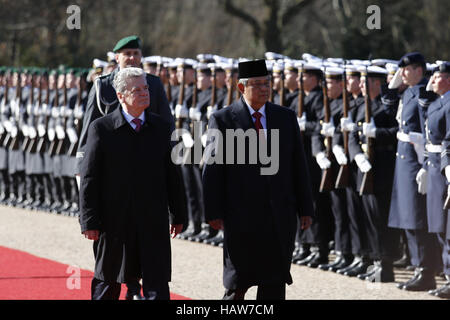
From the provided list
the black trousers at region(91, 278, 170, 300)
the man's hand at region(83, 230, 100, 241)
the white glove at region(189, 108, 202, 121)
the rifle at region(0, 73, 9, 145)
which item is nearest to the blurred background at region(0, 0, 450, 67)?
the rifle at region(0, 73, 9, 145)

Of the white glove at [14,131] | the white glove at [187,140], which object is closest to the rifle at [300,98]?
the white glove at [187,140]

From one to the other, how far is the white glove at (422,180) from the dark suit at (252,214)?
2.78 metres

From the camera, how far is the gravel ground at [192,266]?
341 inches

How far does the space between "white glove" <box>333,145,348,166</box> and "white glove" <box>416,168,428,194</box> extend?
0.90 metres

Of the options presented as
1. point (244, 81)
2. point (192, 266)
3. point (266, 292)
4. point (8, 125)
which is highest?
point (244, 81)

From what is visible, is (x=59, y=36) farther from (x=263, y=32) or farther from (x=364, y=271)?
(x=364, y=271)

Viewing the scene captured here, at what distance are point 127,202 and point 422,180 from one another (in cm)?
362

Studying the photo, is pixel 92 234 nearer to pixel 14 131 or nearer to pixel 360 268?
pixel 360 268

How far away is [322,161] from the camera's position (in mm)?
10000

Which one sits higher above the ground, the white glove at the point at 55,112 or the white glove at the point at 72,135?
the white glove at the point at 55,112

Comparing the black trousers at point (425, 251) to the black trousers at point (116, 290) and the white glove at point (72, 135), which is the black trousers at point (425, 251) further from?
the white glove at point (72, 135)

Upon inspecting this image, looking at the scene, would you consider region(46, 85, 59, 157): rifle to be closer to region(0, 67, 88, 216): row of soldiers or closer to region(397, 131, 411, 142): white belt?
region(0, 67, 88, 216): row of soldiers

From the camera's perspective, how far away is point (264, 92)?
6.40 m

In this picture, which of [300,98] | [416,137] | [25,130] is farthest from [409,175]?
[25,130]
